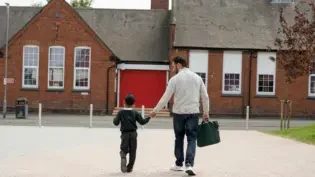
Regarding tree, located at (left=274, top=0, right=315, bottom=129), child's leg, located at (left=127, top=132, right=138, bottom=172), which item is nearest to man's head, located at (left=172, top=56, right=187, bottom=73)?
child's leg, located at (left=127, top=132, right=138, bottom=172)

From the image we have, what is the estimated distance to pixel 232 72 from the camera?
40.2 metres

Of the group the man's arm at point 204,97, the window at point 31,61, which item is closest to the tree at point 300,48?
the man's arm at point 204,97

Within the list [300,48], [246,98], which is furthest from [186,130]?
[246,98]

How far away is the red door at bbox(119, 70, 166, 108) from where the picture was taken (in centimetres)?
4062

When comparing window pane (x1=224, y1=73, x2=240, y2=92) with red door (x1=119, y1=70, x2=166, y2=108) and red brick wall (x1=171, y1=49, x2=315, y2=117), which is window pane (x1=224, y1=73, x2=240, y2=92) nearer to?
red brick wall (x1=171, y1=49, x2=315, y2=117)

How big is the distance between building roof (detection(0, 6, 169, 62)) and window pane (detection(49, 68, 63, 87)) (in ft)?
12.7

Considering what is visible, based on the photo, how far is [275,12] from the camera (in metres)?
42.7

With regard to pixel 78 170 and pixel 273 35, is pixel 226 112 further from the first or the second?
pixel 78 170

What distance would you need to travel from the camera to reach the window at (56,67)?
131 feet

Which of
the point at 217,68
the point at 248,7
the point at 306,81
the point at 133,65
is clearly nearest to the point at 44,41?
the point at 133,65

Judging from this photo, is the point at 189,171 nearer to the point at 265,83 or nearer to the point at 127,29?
the point at 265,83

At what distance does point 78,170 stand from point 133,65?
29.6 m

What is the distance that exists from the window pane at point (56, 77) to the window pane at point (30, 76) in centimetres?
103

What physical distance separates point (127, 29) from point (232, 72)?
8.15 m
